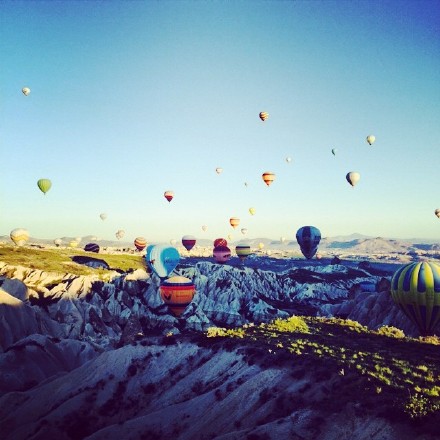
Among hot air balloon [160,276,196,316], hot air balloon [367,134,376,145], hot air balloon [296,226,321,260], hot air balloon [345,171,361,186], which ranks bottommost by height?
hot air balloon [160,276,196,316]

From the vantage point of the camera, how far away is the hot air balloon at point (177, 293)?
4934 centimetres

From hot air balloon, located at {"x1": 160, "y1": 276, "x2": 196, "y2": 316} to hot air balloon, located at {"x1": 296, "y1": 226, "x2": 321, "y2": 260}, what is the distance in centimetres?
2248

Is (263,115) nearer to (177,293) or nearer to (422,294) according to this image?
(177,293)

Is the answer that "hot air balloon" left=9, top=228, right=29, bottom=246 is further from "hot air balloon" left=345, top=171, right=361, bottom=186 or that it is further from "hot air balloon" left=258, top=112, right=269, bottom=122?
"hot air balloon" left=345, top=171, right=361, bottom=186

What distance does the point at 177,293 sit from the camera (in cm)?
4931

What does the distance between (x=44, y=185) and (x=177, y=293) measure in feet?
121

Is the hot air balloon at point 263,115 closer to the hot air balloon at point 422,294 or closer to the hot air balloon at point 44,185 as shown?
the hot air balloon at point 422,294

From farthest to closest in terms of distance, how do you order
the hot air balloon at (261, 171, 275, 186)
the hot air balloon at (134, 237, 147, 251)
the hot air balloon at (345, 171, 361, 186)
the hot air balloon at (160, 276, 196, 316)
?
1. the hot air balloon at (134, 237, 147, 251)
2. the hot air balloon at (261, 171, 275, 186)
3. the hot air balloon at (345, 171, 361, 186)
4. the hot air balloon at (160, 276, 196, 316)

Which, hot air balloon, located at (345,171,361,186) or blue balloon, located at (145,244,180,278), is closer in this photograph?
hot air balloon, located at (345,171,361,186)

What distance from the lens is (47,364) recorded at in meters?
42.9

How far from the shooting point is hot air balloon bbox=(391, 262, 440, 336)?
31.0m

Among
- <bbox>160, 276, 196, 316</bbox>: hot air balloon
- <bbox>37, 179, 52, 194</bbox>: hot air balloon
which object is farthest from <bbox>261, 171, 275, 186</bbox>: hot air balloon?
<bbox>37, 179, 52, 194</bbox>: hot air balloon

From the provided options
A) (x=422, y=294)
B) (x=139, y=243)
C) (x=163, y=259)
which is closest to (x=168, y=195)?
(x=163, y=259)

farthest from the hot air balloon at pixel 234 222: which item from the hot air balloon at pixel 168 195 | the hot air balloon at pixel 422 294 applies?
the hot air balloon at pixel 422 294
